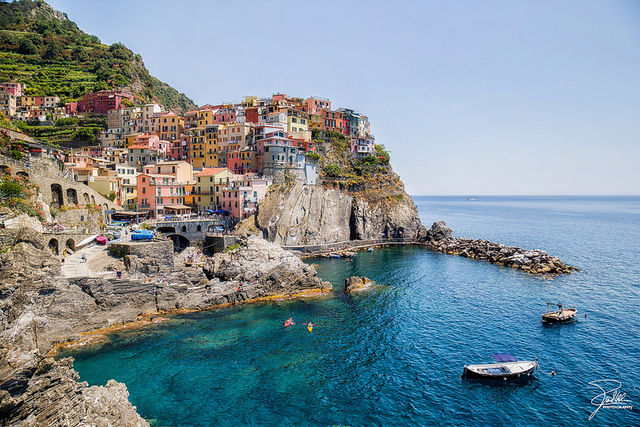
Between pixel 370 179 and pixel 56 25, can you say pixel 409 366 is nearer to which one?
pixel 370 179

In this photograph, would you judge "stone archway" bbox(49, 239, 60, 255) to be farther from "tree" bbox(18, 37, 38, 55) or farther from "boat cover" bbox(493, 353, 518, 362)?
"tree" bbox(18, 37, 38, 55)

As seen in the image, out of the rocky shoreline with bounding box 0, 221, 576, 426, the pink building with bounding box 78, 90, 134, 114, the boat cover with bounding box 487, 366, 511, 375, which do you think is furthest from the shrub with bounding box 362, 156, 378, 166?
the pink building with bounding box 78, 90, 134, 114

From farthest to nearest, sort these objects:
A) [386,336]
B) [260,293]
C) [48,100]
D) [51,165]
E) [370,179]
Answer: [48,100], [370,179], [51,165], [260,293], [386,336]

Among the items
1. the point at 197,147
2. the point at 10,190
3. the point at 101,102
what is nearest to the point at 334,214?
the point at 197,147

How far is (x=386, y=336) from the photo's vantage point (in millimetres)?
39438

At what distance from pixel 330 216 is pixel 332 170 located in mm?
12191

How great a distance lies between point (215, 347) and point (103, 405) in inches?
629

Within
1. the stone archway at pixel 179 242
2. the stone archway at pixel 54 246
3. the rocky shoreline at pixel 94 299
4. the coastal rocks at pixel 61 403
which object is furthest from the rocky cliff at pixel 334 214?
the coastal rocks at pixel 61 403

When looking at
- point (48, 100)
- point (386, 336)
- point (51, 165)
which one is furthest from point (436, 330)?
point (48, 100)

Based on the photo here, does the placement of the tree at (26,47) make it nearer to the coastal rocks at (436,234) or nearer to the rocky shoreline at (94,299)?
the rocky shoreline at (94,299)

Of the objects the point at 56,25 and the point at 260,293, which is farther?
the point at 56,25

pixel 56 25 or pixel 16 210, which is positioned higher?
pixel 56 25

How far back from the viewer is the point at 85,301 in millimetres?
38594

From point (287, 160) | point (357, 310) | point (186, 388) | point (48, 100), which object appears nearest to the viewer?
point (186, 388)
